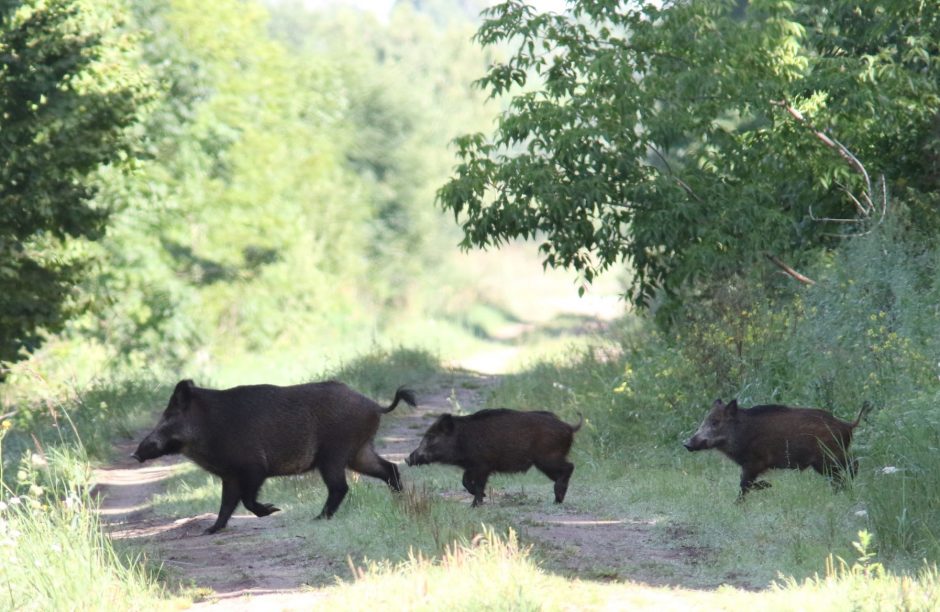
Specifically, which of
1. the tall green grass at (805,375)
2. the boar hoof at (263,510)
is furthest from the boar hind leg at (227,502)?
the tall green grass at (805,375)

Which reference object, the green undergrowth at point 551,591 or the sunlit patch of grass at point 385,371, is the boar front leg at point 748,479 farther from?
the sunlit patch of grass at point 385,371

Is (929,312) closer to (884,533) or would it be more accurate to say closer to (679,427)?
(679,427)

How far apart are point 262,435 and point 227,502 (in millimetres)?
601

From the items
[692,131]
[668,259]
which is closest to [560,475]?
[668,259]

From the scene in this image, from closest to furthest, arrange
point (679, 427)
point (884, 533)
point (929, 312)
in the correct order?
point (884, 533)
point (929, 312)
point (679, 427)

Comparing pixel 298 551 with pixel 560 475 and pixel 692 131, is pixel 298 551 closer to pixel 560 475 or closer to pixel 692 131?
pixel 560 475

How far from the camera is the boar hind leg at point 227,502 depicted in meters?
9.81

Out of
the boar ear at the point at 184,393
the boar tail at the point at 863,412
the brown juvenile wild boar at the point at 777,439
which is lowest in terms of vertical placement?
A: the brown juvenile wild boar at the point at 777,439

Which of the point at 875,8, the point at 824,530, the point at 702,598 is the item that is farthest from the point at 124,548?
the point at 875,8

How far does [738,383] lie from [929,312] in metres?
2.11

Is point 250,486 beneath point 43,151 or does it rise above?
beneath

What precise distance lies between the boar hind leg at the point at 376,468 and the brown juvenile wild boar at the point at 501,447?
0.32 metres

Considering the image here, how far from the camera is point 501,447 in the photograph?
10.6 meters

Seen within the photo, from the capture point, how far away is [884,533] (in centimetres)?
795
